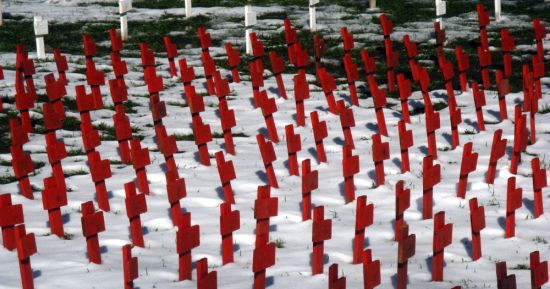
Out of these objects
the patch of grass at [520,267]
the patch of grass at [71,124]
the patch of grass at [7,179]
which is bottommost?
the patch of grass at [520,267]

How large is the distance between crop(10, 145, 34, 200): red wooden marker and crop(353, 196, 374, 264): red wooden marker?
2.78 metres

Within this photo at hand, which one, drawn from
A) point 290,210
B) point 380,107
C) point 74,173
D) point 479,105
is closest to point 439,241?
point 290,210

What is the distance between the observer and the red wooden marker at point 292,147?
9.52 metres

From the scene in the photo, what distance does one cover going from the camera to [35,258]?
24.9 ft

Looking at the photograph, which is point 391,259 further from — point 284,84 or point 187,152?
point 284,84

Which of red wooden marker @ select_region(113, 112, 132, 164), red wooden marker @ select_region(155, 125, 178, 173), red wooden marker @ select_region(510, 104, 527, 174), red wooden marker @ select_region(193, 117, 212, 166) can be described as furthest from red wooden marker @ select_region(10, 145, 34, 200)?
red wooden marker @ select_region(510, 104, 527, 174)

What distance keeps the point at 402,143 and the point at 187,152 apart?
7.28 feet

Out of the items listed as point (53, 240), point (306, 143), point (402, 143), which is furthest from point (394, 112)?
point (53, 240)

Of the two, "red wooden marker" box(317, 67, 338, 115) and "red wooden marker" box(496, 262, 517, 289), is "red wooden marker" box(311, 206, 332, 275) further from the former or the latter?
"red wooden marker" box(317, 67, 338, 115)

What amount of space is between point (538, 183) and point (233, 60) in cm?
535

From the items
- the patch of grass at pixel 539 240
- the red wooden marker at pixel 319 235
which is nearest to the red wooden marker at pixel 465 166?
the patch of grass at pixel 539 240

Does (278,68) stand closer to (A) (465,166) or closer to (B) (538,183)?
A: (A) (465,166)

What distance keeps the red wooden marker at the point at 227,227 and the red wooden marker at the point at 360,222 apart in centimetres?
81

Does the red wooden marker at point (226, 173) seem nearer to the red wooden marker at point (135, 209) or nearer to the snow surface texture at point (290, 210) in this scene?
the snow surface texture at point (290, 210)
